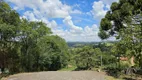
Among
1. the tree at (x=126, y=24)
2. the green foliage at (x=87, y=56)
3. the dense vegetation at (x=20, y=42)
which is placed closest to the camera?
the tree at (x=126, y=24)

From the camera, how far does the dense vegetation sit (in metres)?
16.7

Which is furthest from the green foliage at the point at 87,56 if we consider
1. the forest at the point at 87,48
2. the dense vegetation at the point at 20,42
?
the dense vegetation at the point at 20,42

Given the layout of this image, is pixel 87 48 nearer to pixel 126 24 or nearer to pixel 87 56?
pixel 87 56

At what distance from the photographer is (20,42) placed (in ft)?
72.7

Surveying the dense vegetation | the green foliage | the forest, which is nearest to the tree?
the forest

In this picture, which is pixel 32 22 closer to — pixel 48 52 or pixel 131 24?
pixel 48 52

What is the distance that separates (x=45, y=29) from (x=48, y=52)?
8.60 metres

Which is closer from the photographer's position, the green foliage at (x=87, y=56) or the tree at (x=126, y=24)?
the tree at (x=126, y=24)

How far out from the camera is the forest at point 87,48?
1510 centimetres

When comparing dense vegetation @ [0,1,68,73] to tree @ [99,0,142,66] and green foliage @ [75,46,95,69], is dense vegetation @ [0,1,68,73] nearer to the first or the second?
green foliage @ [75,46,95,69]

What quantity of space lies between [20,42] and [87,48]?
8.61 metres

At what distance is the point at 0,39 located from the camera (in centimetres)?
1792

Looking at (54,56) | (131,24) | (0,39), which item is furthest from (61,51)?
(131,24)

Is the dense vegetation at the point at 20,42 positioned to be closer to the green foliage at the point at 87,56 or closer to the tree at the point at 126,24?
the green foliage at the point at 87,56
